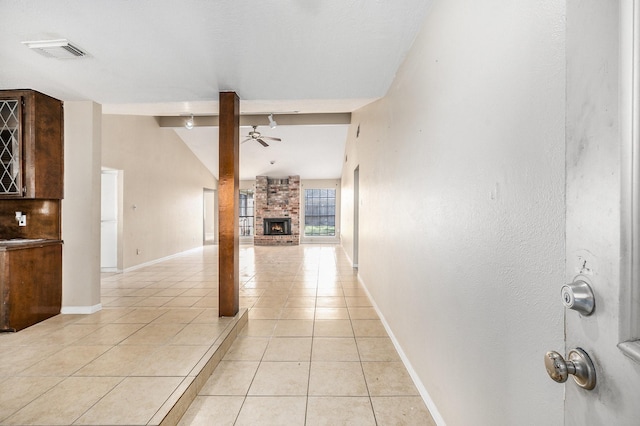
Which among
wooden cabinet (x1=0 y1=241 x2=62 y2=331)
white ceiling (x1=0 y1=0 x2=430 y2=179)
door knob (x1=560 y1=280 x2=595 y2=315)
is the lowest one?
wooden cabinet (x1=0 y1=241 x2=62 y2=331)

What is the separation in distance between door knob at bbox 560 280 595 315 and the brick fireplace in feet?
31.5

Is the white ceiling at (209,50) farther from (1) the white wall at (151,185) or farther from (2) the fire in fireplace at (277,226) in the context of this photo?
(2) the fire in fireplace at (277,226)

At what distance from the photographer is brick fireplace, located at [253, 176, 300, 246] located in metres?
10.0

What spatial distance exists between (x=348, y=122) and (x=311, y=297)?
13.0 ft

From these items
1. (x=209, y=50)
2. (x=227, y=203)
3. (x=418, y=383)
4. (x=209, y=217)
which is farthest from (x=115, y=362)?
(x=209, y=217)

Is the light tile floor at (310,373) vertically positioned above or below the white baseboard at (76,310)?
below

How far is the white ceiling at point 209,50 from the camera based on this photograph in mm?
1726

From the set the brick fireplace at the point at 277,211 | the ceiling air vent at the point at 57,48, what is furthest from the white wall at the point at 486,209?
the brick fireplace at the point at 277,211

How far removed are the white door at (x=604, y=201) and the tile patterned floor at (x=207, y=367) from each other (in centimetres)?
151

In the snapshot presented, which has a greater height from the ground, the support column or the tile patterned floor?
the support column

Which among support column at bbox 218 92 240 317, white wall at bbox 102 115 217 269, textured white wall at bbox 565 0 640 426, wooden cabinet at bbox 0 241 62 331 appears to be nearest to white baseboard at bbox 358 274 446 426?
textured white wall at bbox 565 0 640 426

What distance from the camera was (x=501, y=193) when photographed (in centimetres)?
104

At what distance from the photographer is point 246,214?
10.8 m

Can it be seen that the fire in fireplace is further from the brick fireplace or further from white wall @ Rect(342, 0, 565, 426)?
white wall @ Rect(342, 0, 565, 426)
